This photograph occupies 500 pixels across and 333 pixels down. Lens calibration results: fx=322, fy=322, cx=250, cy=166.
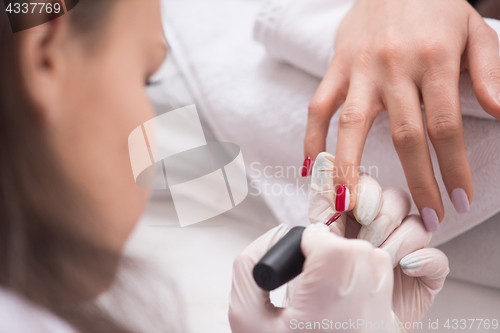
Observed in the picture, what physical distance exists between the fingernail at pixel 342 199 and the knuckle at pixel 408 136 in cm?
11

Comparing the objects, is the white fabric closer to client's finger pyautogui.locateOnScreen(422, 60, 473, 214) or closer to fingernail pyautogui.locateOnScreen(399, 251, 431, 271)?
fingernail pyautogui.locateOnScreen(399, 251, 431, 271)

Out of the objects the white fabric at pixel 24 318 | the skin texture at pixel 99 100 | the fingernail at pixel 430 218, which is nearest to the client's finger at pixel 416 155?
the fingernail at pixel 430 218

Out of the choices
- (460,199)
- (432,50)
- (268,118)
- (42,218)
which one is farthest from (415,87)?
(42,218)

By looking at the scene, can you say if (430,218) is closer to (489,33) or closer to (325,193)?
(325,193)

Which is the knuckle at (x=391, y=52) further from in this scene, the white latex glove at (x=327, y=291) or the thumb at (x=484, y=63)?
the white latex glove at (x=327, y=291)

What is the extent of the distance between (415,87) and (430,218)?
0.19 m

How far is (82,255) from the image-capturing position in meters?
0.58

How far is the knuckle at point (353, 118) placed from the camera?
48 centimetres

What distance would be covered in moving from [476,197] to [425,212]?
15 cm

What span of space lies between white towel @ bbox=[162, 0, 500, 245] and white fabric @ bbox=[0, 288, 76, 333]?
43cm

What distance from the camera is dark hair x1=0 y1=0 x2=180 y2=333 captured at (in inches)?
18.2

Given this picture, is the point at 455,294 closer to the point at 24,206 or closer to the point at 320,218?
the point at 320,218

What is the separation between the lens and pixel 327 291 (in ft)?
1.16

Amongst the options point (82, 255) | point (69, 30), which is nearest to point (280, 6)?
point (69, 30)
